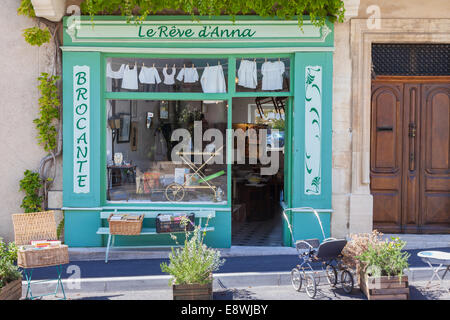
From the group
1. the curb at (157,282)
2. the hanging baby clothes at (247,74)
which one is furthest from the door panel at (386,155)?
the hanging baby clothes at (247,74)

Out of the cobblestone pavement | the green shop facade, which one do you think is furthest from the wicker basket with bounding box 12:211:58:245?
the green shop facade

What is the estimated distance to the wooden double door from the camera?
8734 millimetres

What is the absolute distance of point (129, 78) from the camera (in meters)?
8.64

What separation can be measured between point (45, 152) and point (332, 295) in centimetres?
528

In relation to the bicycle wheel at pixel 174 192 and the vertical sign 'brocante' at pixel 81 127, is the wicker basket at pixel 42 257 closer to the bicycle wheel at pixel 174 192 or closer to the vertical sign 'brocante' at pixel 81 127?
the vertical sign 'brocante' at pixel 81 127

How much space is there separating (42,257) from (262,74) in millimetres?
4714

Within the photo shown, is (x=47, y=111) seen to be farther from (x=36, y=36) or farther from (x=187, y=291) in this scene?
(x=187, y=291)

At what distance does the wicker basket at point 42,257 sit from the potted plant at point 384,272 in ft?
11.9

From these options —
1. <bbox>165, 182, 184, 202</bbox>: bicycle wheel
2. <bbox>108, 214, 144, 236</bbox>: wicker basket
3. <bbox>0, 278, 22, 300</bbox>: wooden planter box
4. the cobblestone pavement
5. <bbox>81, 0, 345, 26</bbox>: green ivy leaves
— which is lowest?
the cobblestone pavement

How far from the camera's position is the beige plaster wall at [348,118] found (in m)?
8.36

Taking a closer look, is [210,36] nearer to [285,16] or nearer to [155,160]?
[285,16]

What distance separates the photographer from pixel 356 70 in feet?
27.6

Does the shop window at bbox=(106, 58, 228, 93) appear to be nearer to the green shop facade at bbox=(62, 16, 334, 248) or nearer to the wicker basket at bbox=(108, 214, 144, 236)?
the green shop facade at bbox=(62, 16, 334, 248)

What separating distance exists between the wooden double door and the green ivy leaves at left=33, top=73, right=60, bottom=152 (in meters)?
5.50
